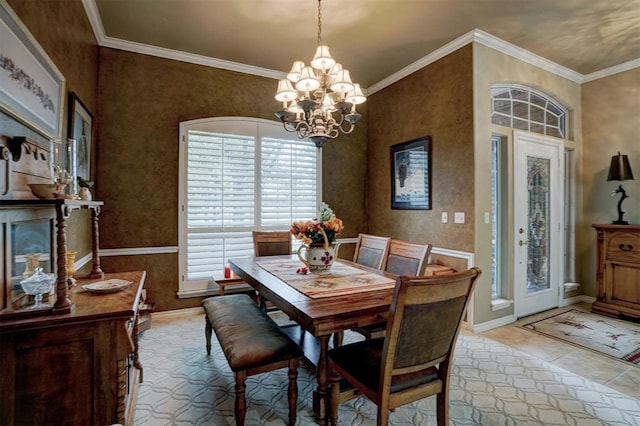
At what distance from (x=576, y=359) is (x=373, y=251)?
1.99 meters

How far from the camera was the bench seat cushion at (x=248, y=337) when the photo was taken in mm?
1776

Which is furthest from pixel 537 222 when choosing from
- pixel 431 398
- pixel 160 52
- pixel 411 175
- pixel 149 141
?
pixel 160 52

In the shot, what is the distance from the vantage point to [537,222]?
3.88m

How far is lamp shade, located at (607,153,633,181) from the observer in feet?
12.2

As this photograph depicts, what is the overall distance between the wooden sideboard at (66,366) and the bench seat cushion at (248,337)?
0.58 m

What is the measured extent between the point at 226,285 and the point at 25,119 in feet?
8.22

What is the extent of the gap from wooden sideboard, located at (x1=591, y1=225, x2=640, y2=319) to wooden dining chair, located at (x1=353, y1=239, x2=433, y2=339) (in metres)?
2.87

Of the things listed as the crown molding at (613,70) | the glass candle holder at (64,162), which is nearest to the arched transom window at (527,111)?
the crown molding at (613,70)

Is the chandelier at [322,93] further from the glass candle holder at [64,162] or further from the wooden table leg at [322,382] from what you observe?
the wooden table leg at [322,382]

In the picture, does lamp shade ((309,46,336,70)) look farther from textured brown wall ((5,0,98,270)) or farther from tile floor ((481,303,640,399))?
tile floor ((481,303,640,399))

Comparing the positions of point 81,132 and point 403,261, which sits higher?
point 81,132

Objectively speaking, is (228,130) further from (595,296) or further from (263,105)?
(595,296)

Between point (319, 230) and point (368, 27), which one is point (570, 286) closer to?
point (319, 230)

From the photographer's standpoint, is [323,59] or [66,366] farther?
[323,59]
